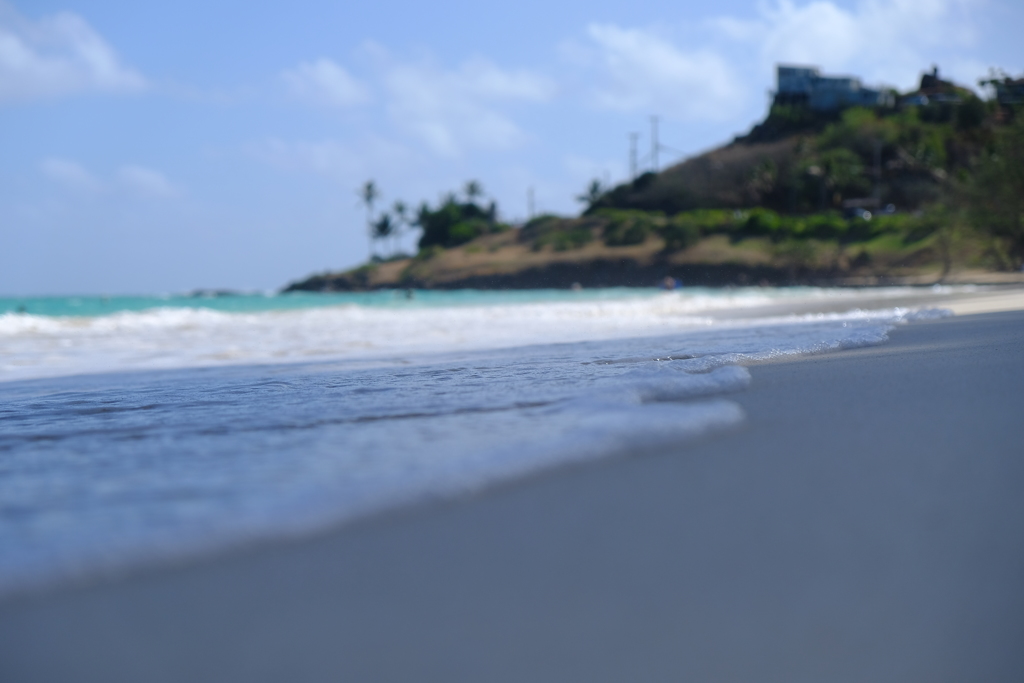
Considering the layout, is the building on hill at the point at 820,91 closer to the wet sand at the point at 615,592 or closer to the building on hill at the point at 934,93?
the building on hill at the point at 934,93

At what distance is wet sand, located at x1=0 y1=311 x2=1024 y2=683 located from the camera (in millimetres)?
1535

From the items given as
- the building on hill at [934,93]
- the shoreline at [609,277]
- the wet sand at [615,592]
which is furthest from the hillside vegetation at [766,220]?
the wet sand at [615,592]

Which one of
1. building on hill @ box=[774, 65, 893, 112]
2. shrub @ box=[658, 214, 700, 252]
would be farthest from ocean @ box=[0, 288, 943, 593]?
building on hill @ box=[774, 65, 893, 112]

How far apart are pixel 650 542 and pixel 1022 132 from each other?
3872 cm

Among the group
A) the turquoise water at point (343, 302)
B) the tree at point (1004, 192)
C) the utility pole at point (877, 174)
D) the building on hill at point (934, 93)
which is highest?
→ the building on hill at point (934, 93)

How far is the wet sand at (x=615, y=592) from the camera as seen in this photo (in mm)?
1535

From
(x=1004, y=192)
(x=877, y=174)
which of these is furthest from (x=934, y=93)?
(x=1004, y=192)

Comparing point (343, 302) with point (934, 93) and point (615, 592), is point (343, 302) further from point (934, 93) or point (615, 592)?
point (934, 93)

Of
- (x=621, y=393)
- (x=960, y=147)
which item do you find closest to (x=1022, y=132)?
(x=621, y=393)

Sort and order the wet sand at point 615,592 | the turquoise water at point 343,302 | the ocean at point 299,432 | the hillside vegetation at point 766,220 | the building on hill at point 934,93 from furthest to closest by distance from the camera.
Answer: the building on hill at point 934,93 < the hillside vegetation at point 766,220 < the turquoise water at point 343,302 < the ocean at point 299,432 < the wet sand at point 615,592

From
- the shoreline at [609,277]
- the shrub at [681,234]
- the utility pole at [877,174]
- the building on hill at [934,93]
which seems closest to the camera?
the shoreline at [609,277]

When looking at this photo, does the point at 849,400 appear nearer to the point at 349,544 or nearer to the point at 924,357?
the point at 924,357

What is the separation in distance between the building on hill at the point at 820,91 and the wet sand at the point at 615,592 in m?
101

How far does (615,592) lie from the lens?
5.79ft
